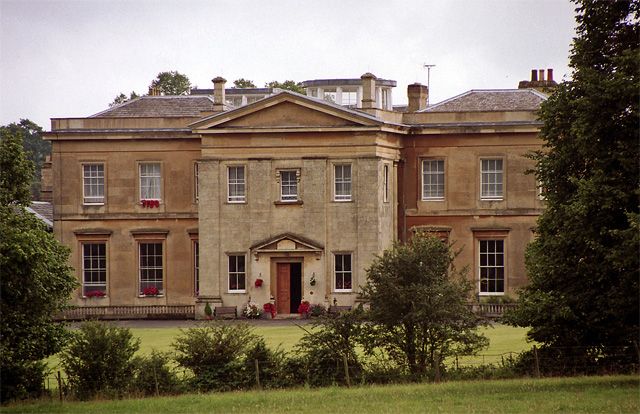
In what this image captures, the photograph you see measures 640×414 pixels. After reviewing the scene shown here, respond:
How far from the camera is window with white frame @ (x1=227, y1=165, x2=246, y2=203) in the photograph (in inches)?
2381

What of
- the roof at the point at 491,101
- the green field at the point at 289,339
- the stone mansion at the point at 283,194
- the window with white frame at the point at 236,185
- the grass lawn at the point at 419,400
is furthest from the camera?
the roof at the point at 491,101

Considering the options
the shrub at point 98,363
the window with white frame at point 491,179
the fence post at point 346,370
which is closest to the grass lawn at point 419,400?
the fence post at point 346,370

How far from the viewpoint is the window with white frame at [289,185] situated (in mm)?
60188

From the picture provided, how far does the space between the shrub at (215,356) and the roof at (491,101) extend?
29900 millimetres

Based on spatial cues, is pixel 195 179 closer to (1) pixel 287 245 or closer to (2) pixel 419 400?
(1) pixel 287 245

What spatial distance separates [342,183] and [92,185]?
1132 centimetres

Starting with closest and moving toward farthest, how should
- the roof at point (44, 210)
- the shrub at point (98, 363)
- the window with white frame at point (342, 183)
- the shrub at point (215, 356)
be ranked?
1. the shrub at point (98, 363)
2. the shrub at point (215, 356)
3. the window with white frame at point (342, 183)
4. the roof at point (44, 210)

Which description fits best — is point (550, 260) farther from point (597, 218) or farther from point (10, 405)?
point (10, 405)

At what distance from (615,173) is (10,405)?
47.3ft

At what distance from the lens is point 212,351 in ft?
114

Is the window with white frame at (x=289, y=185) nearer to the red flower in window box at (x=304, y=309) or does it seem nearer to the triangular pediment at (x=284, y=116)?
the triangular pediment at (x=284, y=116)

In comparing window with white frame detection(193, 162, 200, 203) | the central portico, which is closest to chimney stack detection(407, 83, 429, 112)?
the central portico

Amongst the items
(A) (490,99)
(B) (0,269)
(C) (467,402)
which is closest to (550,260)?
(C) (467,402)

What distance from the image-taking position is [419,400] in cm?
3112
